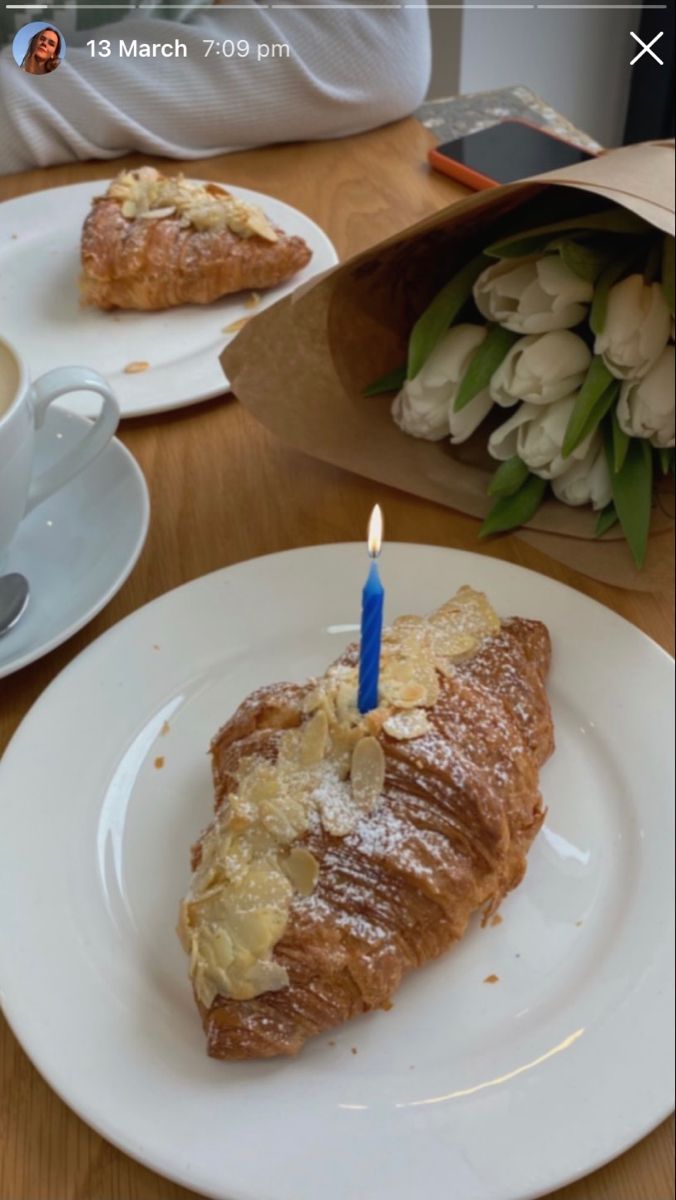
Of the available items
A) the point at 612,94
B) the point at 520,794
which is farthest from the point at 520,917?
the point at 612,94

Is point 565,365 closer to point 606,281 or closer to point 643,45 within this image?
point 606,281

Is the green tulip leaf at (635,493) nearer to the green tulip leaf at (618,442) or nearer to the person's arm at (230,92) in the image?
the green tulip leaf at (618,442)

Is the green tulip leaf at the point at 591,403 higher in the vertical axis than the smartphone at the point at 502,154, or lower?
lower

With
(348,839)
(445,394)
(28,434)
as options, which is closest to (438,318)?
(445,394)

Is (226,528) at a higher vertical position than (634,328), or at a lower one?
lower

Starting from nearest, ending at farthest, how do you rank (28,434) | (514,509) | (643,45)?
(28,434) < (514,509) < (643,45)

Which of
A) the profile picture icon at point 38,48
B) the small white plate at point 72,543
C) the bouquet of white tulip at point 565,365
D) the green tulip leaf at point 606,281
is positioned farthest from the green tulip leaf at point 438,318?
the profile picture icon at point 38,48

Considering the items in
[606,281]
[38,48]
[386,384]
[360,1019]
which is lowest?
[360,1019]

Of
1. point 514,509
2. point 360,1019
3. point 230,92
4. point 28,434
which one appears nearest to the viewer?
point 360,1019
